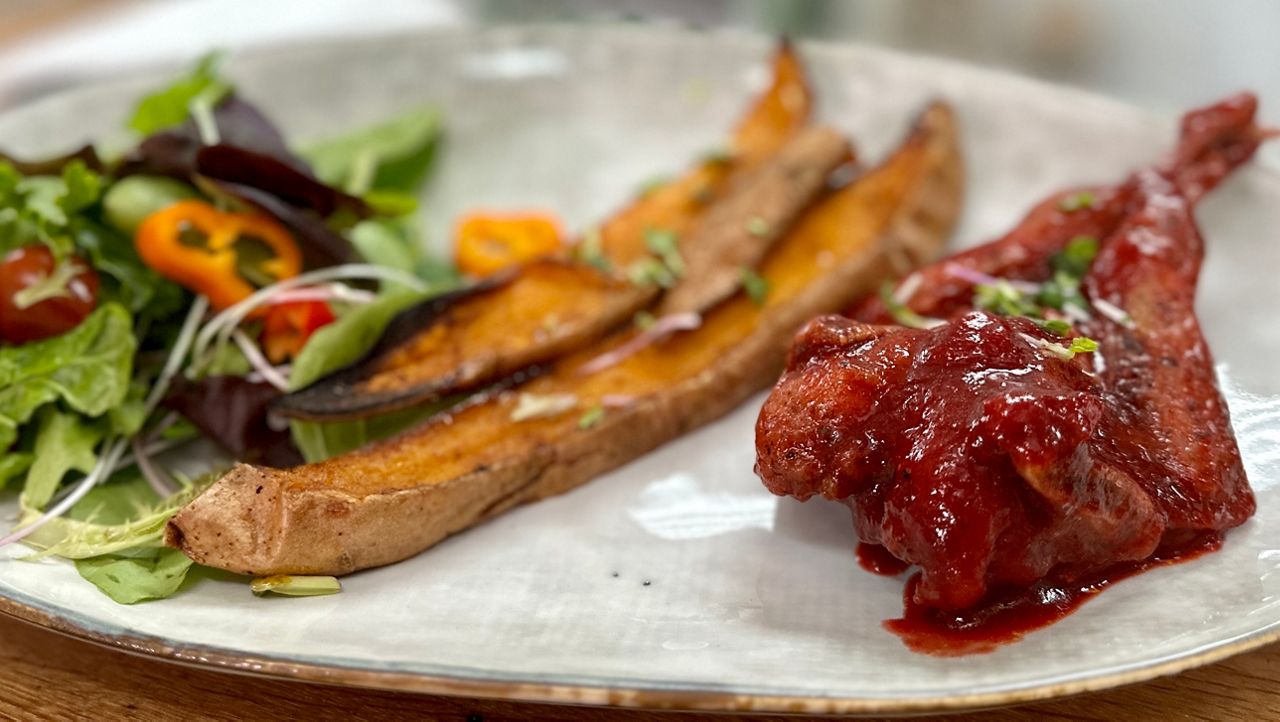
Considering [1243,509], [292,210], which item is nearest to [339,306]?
[292,210]

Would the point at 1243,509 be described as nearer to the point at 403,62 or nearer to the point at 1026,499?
the point at 1026,499

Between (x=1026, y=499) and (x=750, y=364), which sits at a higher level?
(x=1026, y=499)

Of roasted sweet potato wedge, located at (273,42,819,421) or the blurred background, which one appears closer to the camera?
roasted sweet potato wedge, located at (273,42,819,421)

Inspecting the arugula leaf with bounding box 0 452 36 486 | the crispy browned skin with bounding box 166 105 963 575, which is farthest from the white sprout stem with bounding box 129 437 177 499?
the crispy browned skin with bounding box 166 105 963 575

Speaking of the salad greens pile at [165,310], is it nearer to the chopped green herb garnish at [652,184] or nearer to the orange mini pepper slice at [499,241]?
the orange mini pepper slice at [499,241]

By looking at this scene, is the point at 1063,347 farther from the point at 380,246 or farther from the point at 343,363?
the point at 380,246

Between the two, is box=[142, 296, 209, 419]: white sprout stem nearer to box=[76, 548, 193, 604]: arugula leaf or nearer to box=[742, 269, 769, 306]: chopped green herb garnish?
box=[76, 548, 193, 604]: arugula leaf
